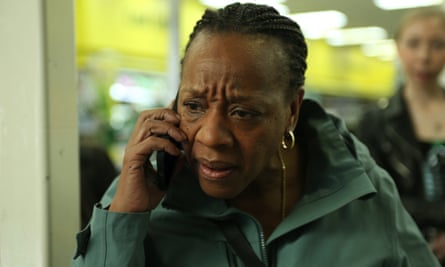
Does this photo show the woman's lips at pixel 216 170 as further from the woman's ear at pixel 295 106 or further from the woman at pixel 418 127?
the woman at pixel 418 127

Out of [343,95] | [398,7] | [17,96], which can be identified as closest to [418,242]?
[17,96]

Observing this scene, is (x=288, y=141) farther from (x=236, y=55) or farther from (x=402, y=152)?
(x=402, y=152)

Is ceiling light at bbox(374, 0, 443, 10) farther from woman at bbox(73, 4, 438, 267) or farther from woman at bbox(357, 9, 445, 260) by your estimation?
woman at bbox(73, 4, 438, 267)

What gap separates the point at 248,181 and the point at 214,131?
154 mm

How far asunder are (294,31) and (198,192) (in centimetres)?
46

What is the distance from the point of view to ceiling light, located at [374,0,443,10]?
8.32m

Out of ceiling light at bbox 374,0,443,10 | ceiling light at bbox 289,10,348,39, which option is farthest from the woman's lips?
ceiling light at bbox 374,0,443,10

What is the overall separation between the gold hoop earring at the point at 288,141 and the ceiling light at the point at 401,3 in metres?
7.45

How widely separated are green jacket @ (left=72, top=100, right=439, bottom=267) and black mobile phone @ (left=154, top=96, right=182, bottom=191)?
0.07m

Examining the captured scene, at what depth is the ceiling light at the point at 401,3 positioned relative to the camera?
8.32 meters

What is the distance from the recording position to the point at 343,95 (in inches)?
451

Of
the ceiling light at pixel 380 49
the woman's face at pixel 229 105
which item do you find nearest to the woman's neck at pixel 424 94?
the woman's face at pixel 229 105

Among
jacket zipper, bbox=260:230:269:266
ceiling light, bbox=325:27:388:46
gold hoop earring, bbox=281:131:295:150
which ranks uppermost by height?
ceiling light, bbox=325:27:388:46

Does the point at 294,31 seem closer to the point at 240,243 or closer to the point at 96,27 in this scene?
the point at 240,243
